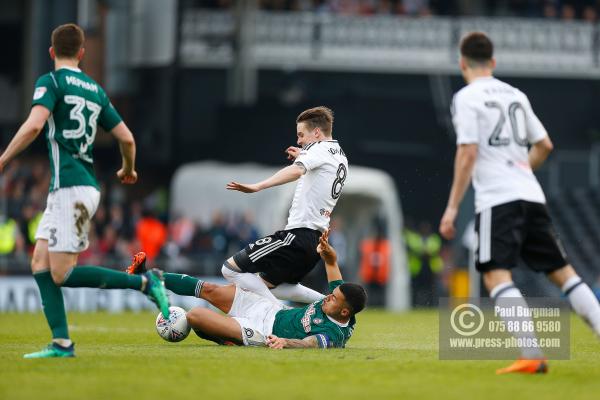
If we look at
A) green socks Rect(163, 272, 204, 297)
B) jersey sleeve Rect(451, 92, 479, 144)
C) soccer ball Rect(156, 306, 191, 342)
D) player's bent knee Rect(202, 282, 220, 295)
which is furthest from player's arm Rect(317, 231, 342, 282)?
jersey sleeve Rect(451, 92, 479, 144)

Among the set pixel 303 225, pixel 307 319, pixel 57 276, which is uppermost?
pixel 303 225

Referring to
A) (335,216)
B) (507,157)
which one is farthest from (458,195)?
(335,216)

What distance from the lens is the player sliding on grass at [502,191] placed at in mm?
9375

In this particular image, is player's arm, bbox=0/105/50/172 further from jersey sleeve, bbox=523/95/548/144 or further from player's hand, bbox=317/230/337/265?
jersey sleeve, bbox=523/95/548/144

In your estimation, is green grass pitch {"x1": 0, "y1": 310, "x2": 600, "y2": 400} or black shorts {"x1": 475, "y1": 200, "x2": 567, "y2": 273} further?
black shorts {"x1": 475, "y1": 200, "x2": 567, "y2": 273}

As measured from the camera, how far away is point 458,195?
934 cm

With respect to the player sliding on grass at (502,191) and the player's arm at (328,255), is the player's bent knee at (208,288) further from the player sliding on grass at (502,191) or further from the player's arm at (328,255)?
the player sliding on grass at (502,191)

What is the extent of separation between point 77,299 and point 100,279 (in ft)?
46.4

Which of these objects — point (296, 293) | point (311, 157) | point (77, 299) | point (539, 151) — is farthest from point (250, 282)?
point (77, 299)

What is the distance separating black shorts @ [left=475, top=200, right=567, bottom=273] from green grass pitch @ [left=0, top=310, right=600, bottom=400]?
2.61 ft

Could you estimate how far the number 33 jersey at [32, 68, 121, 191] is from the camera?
993cm

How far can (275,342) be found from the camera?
37.3 ft

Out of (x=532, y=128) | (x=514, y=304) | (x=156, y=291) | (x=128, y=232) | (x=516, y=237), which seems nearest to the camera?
(x=514, y=304)

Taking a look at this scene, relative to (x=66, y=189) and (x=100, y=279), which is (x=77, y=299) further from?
(x=66, y=189)
